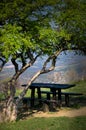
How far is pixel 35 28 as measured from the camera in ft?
30.5

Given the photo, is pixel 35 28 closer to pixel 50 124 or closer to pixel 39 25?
pixel 39 25

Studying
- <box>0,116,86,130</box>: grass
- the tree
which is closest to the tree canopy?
the tree

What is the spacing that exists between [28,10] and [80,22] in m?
1.37

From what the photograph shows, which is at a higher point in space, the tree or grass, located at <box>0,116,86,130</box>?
the tree

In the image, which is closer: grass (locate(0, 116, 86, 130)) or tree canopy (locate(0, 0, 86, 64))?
grass (locate(0, 116, 86, 130))

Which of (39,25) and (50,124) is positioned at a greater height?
(39,25)

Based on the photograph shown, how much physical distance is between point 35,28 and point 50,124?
92.3 inches

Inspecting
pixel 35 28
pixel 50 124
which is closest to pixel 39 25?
pixel 35 28

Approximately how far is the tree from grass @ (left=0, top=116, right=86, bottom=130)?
38.5 inches

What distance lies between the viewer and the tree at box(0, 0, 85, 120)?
347 inches

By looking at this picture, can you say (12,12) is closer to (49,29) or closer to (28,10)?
(28,10)

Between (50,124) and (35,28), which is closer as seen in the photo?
(50,124)

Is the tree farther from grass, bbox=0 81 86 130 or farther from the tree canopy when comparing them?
grass, bbox=0 81 86 130

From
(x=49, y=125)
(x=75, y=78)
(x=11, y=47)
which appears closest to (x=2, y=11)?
(x=11, y=47)
